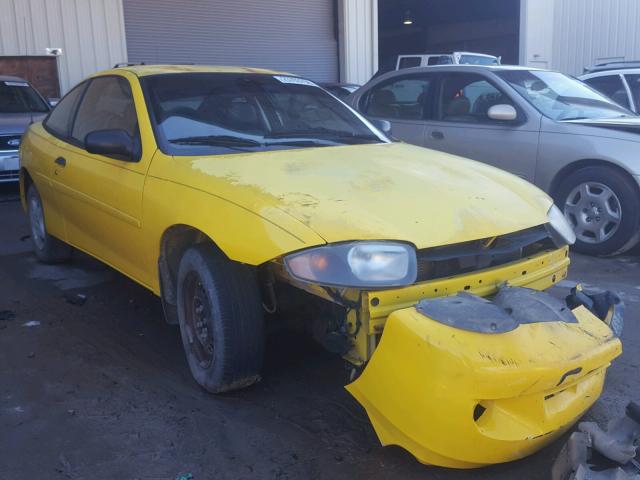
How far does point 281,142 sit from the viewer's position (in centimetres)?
373

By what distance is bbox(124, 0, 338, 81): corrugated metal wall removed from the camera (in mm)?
13359

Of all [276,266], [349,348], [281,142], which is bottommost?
[349,348]

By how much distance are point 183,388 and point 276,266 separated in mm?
898

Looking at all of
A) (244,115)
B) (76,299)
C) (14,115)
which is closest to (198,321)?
(244,115)

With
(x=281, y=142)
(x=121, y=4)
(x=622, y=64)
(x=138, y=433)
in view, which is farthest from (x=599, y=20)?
(x=138, y=433)

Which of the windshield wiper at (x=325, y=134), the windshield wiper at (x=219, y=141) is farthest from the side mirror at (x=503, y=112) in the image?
the windshield wiper at (x=219, y=141)

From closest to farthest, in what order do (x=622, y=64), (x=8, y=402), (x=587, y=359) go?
(x=587, y=359) < (x=8, y=402) < (x=622, y=64)

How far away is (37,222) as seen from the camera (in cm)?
546

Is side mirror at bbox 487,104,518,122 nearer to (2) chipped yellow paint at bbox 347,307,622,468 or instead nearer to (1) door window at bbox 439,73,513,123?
(1) door window at bbox 439,73,513,123

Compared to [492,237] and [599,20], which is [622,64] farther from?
[599,20]

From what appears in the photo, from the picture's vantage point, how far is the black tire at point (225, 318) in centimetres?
294

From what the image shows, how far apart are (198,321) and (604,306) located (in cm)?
186

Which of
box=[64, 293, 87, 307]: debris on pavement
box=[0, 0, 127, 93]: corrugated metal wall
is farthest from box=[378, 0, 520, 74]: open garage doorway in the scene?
box=[64, 293, 87, 307]: debris on pavement

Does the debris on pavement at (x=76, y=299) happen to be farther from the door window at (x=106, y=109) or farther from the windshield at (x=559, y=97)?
the windshield at (x=559, y=97)
